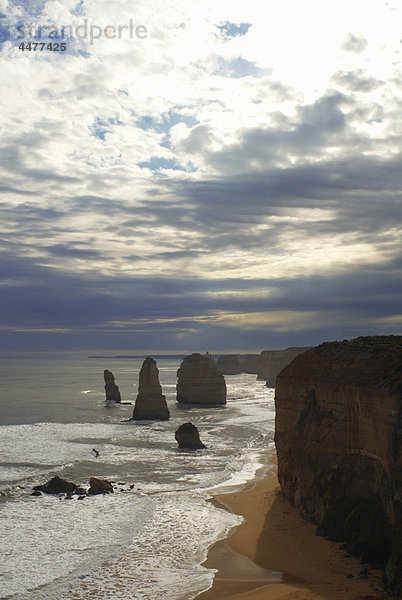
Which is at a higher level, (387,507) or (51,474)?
(387,507)

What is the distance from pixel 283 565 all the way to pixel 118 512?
10851 millimetres

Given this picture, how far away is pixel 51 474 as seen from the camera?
123 ft

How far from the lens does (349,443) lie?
909 inches

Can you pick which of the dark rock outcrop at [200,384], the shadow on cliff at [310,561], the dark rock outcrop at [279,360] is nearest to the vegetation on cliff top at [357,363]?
the shadow on cliff at [310,561]

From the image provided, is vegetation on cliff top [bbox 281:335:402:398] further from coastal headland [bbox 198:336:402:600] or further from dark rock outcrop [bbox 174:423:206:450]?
dark rock outcrop [bbox 174:423:206:450]

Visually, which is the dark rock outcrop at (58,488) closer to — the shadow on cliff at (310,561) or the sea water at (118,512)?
the sea water at (118,512)

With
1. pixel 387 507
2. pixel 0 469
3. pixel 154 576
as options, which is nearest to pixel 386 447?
pixel 387 507

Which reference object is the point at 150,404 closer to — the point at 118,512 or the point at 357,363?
the point at 118,512

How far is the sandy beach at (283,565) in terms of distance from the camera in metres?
17.7

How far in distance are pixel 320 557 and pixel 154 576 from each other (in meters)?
6.69

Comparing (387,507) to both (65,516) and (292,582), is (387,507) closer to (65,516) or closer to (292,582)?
(292,582)

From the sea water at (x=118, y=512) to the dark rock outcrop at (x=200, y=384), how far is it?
32.0 metres

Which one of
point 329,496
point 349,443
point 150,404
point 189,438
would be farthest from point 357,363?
point 150,404

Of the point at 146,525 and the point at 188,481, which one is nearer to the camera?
the point at 146,525
